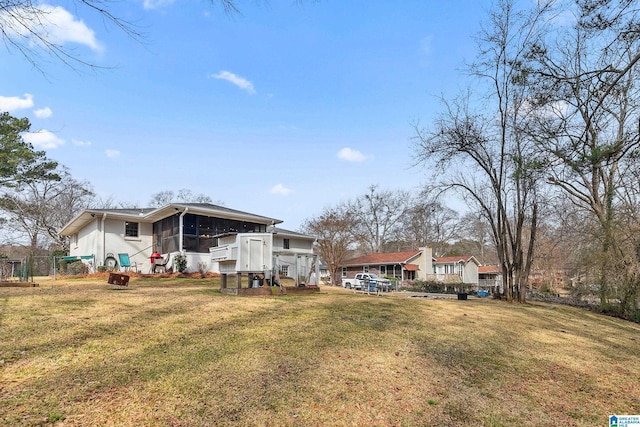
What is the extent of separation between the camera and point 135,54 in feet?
12.7

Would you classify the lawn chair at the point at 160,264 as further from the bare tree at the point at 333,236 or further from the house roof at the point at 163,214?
the bare tree at the point at 333,236

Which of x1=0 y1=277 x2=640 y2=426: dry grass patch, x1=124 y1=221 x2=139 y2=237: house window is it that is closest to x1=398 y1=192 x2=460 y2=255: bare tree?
x1=124 y1=221 x2=139 y2=237: house window

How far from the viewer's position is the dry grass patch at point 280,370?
3.12m

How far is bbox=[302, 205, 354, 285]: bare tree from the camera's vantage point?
1362 inches

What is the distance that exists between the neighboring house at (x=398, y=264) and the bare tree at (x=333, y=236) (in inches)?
151

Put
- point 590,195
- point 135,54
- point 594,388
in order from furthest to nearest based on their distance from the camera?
point 590,195
point 594,388
point 135,54

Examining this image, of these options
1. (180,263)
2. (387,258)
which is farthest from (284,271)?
(387,258)

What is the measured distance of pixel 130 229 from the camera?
66.1 ft

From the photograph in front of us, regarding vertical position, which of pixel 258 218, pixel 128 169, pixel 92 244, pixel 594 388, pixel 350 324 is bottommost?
pixel 594 388

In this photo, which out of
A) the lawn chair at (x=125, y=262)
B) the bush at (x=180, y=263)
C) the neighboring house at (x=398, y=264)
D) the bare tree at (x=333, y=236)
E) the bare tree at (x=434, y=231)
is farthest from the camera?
the bare tree at (x=434, y=231)

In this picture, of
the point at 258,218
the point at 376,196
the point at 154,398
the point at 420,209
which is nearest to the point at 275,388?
the point at 154,398

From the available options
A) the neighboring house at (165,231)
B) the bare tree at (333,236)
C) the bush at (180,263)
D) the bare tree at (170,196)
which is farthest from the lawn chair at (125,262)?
the bare tree at (170,196)

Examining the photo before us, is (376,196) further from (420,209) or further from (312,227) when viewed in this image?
(420,209)

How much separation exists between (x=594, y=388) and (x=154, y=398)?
17.5 ft
